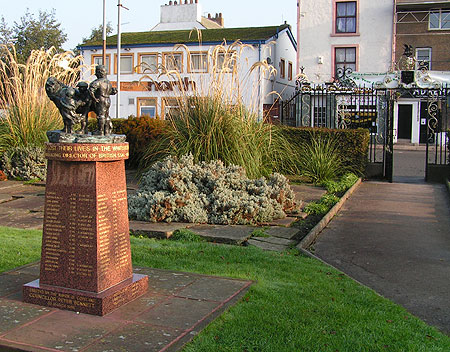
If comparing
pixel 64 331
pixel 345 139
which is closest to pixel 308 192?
pixel 345 139

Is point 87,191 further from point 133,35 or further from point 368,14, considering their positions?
point 133,35

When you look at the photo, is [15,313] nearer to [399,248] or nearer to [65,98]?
[65,98]

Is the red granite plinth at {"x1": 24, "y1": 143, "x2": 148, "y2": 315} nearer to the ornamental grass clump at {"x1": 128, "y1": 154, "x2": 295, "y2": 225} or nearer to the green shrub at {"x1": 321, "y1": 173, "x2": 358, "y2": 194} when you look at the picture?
the ornamental grass clump at {"x1": 128, "y1": 154, "x2": 295, "y2": 225}

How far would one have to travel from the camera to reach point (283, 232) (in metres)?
7.59

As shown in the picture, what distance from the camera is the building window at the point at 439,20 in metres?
32.8

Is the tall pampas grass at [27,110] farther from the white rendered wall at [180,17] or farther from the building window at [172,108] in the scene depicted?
the white rendered wall at [180,17]

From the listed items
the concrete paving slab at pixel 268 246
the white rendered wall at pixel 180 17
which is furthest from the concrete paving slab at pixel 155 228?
the white rendered wall at pixel 180 17

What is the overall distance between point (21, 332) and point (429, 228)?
21.2 feet

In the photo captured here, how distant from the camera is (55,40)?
167 ft

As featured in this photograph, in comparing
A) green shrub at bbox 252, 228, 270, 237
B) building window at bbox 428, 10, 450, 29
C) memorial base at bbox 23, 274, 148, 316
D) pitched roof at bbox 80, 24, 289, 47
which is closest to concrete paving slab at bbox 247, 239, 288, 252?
green shrub at bbox 252, 228, 270, 237

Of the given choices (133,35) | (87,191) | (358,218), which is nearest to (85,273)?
(87,191)

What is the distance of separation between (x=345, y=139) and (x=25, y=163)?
754 cm

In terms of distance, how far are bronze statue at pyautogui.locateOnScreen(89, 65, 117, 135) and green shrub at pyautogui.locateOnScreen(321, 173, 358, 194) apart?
743cm

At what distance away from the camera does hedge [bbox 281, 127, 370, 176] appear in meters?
13.7
